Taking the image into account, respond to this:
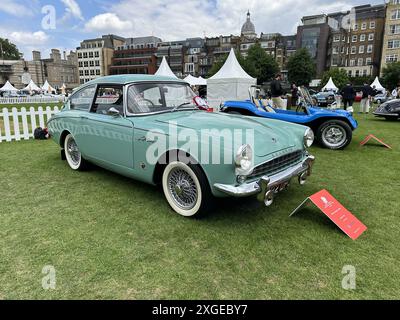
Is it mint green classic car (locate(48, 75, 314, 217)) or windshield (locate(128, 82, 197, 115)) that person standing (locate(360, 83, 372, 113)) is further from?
windshield (locate(128, 82, 197, 115))

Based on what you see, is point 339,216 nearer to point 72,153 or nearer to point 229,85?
point 72,153

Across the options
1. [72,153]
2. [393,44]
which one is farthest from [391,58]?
[72,153]

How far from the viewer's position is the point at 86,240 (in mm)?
2920

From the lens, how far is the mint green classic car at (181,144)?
2936 mm

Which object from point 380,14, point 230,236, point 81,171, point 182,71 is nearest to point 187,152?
point 230,236

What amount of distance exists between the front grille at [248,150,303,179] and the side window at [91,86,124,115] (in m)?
2.16

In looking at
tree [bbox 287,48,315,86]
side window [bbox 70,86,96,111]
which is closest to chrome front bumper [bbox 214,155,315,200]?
side window [bbox 70,86,96,111]

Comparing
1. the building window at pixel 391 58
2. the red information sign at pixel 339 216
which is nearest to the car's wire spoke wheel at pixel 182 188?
the red information sign at pixel 339 216

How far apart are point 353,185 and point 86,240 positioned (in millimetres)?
4172

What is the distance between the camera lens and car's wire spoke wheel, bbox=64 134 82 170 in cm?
513

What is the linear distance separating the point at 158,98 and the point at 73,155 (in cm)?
225

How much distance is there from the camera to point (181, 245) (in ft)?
9.39

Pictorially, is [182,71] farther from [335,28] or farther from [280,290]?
[280,290]

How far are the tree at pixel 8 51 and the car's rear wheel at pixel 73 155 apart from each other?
4169 inches
